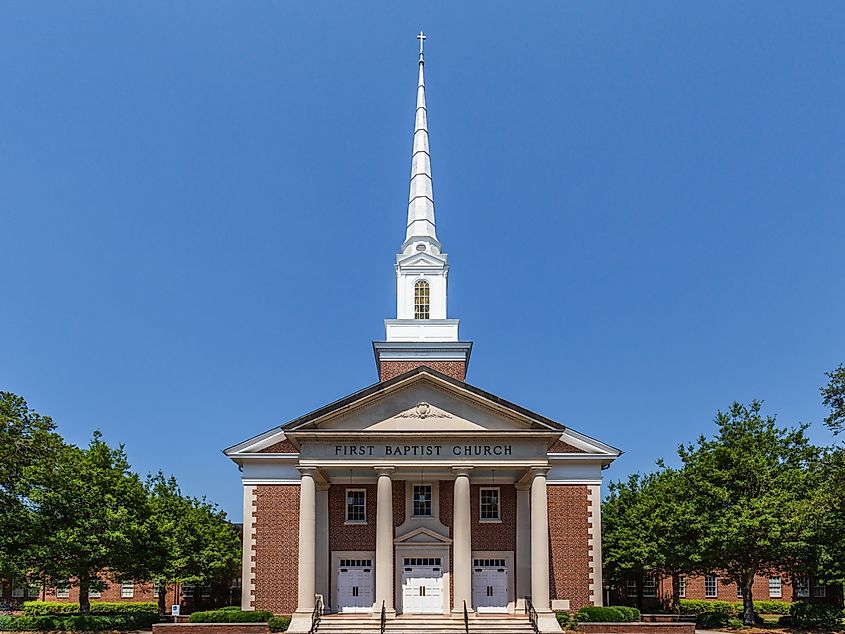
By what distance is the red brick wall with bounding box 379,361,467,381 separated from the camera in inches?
1789

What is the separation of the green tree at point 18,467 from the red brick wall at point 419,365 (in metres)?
16.9

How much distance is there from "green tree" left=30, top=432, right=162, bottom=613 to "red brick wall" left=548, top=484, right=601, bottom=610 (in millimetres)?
18638

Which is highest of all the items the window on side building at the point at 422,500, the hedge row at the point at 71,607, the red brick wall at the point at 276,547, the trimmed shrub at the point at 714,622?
the window on side building at the point at 422,500

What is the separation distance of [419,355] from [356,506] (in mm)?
9704

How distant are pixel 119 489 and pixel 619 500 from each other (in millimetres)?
30867

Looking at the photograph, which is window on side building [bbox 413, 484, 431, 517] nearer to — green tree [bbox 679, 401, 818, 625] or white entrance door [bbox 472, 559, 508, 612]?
white entrance door [bbox 472, 559, 508, 612]

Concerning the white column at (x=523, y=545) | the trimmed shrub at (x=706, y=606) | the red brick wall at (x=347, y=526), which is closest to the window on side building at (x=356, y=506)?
the red brick wall at (x=347, y=526)

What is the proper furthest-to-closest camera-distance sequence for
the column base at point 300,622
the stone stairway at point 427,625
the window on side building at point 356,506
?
the window on side building at point 356,506
the stone stairway at point 427,625
the column base at point 300,622

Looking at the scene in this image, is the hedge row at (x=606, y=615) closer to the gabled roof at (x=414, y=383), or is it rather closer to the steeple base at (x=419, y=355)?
the gabled roof at (x=414, y=383)

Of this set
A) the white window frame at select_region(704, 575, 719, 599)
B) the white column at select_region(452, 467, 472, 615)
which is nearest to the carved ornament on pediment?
the white column at select_region(452, 467, 472, 615)

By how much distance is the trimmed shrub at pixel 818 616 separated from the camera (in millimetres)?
36812

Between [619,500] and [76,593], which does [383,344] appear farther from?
[76,593]

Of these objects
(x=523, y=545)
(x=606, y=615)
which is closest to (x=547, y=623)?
(x=606, y=615)

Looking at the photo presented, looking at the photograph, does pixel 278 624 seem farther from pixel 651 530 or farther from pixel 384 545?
pixel 651 530
